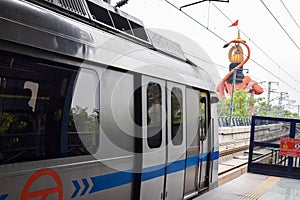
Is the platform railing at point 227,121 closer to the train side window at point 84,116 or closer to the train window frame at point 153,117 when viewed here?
the train window frame at point 153,117

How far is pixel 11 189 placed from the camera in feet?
8.88

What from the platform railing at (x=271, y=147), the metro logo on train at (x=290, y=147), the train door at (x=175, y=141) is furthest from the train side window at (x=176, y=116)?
→ the metro logo on train at (x=290, y=147)

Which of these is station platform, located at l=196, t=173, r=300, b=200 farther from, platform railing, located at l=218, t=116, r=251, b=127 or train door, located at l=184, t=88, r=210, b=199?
platform railing, located at l=218, t=116, r=251, b=127

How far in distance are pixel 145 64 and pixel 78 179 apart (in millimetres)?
2097

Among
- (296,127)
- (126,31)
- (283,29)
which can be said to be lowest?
(296,127)

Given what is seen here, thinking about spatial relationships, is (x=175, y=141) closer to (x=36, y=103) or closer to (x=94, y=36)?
(x=94, y=36)

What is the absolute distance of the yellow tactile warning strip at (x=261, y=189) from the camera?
5.84 metres

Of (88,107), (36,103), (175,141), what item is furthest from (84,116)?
(175,141)

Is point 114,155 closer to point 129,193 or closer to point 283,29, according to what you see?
point 129,193

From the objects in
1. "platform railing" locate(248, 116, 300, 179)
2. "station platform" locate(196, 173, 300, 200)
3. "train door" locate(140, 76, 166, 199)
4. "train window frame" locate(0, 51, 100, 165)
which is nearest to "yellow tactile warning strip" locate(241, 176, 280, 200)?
"station platform" locate(196, 173, 300, 200)

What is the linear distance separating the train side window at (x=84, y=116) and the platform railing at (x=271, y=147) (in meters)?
5.31

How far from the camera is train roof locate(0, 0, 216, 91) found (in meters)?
2.89

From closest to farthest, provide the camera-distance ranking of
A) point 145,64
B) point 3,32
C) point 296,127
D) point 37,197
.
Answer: point 3,32 → point 37,197 → point 145,64 → point 296,127

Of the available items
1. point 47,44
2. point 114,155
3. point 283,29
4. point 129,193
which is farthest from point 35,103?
point 283,29
